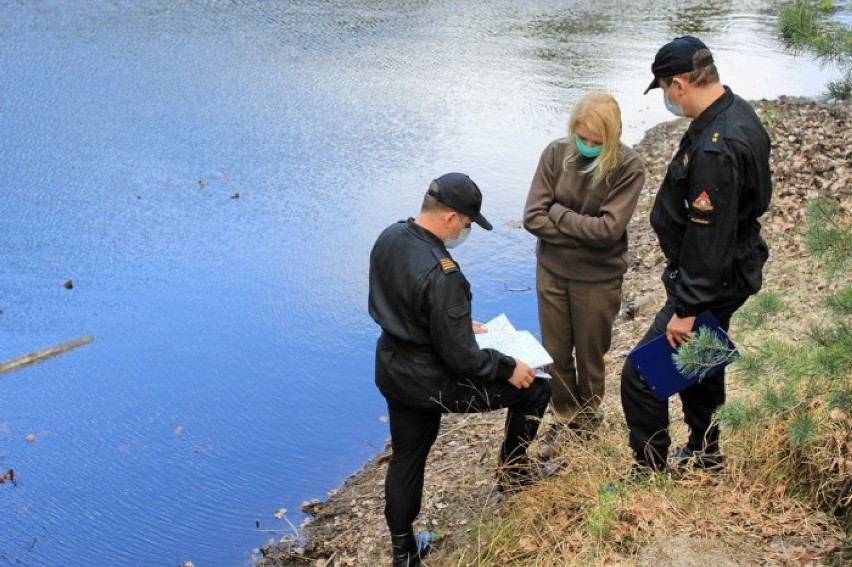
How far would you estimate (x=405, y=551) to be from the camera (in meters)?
4.02

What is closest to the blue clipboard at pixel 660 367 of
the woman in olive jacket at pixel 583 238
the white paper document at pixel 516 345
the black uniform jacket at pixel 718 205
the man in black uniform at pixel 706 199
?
the man in black uniform at pixel 706 199

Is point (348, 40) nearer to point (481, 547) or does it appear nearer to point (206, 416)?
point (206, 416)

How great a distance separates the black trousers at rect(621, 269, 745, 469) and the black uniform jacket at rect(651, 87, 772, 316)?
0.48ft

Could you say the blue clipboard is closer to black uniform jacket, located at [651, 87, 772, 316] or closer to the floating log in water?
black uniform jacket, located at [651, 87, 772, 316]

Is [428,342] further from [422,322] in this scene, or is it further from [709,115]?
[709,115]

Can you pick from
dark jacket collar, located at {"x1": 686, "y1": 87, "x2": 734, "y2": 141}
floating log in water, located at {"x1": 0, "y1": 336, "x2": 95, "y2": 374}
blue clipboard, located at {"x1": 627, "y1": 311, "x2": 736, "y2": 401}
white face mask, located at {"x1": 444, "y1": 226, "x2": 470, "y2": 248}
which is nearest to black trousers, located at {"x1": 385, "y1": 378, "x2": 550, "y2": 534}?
blue clipboard, located at {"x1": 627, "y1": 311, "x2": 736, "y2": 401}

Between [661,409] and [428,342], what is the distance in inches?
41.4

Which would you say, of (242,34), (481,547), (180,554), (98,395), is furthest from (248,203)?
(242,34)

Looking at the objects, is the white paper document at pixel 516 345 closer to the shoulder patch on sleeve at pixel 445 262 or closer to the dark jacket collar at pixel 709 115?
the shoulder patch on sleeve at pixel 445 262

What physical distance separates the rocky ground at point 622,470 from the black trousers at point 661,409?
22cm

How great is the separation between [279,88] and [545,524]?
31.7ft

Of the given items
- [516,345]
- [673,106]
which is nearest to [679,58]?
[673,106]

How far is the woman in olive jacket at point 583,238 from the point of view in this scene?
13.6ft

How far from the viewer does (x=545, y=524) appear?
393cm
